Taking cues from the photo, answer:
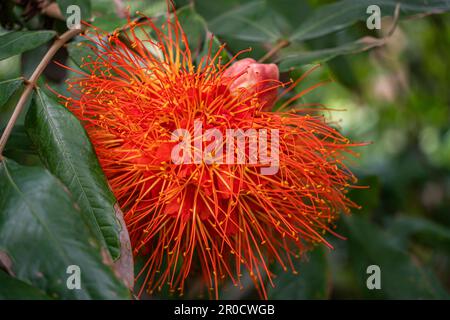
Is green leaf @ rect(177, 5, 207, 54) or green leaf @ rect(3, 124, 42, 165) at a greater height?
green leaf @ rect(177, 5, 207, 54)

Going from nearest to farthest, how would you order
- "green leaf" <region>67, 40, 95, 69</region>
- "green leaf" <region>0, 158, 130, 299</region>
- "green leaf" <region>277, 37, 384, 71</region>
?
"green leaf" <region>0, 158, 130, 299</region> < "green leaf" <region>67, 40, 95, 69</region> < "green leaf" <region>277, 37, 384, 71</region>

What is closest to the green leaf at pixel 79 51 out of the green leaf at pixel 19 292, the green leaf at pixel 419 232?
the green leaf at pixel 19 292

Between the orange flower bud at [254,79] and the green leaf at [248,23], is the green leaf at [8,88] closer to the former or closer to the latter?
the orange flower bud at [254,79]

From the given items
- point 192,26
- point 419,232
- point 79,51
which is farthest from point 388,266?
point 79,51

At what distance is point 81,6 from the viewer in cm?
129

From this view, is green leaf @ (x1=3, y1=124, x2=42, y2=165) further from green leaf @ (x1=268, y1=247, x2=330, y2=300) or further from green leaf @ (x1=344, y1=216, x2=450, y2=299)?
green leaf @ (x1=344, y1=216, x2=450, y2=299)

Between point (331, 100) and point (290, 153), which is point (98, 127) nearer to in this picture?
point (290, 153)

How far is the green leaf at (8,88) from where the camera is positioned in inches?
41.9

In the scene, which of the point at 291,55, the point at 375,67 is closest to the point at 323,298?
the point at 291,55

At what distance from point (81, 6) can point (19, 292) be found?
0.74 meters

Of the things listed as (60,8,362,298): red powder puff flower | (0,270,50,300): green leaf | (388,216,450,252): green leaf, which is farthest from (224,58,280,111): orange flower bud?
(388,216,450,252): green leaf

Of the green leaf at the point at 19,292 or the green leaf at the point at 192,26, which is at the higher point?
the green leaf at the point at 192,26

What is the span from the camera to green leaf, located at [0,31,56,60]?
111 centimetres

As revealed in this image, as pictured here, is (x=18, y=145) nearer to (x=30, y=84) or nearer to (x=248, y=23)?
(x=30, y=84)
